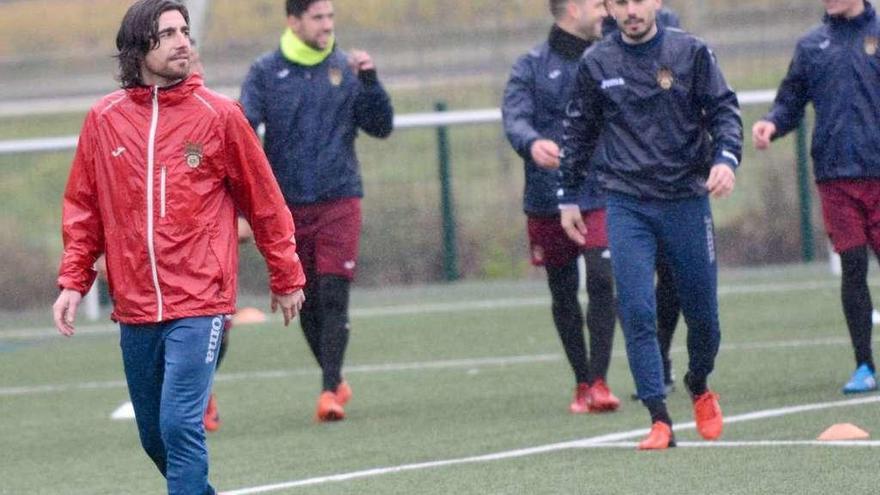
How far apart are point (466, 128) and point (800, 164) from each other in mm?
3025

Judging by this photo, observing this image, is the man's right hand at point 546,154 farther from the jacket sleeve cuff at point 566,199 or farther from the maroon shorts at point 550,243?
the jacket sleeve cuff at point 566,199

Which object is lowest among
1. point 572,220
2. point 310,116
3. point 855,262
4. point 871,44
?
point 855,262

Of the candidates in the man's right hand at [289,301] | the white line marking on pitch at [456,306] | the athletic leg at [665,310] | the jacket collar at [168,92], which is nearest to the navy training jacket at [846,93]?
the athletic leg at [665,310]

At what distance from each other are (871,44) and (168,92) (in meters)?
4.79

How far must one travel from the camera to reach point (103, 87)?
28.0 meters

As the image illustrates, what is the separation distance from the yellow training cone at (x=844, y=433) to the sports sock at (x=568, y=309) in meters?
2.06

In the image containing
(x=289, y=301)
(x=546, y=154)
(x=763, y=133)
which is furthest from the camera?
(x=763, y=133)

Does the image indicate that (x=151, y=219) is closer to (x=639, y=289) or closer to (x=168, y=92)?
(x=168, y=92)

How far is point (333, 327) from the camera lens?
426 inches

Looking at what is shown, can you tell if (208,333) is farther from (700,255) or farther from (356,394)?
(356,394)

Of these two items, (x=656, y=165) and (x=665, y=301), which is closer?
(x=656, y=165)

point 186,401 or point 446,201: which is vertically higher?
point 186,401

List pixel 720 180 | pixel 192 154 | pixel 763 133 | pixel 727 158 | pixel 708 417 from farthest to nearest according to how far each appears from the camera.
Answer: pixel 763 133, pixel 708 417, pixel 727 158, pixel 720 180, pixel 192 154

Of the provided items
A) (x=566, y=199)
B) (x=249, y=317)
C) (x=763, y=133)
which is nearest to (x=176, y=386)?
(x=566, y=199)
